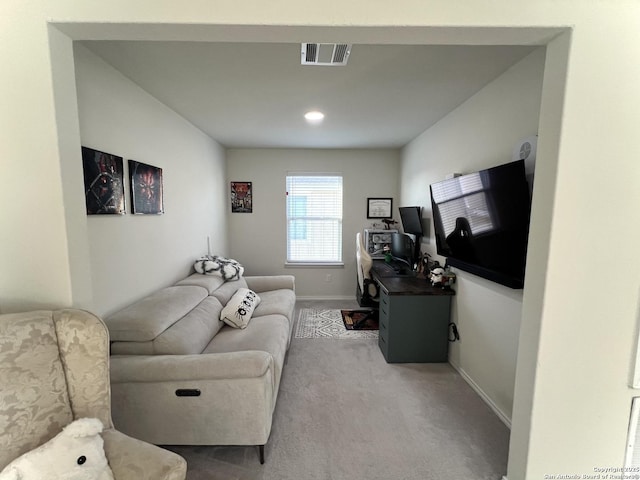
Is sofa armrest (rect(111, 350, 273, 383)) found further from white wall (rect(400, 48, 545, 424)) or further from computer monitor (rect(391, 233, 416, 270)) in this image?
computer monitor (rect(391, 233, 416, 270))

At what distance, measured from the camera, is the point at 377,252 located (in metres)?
4.14

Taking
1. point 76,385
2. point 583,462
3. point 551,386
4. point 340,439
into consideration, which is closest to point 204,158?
point 76,385

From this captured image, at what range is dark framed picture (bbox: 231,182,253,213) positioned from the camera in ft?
13.8

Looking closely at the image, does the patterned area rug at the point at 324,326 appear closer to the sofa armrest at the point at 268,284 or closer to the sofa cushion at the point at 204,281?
the sofa armrest at the point at 268,284

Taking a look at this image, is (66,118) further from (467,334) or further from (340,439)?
(467,334)

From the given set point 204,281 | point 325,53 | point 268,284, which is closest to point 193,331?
point 204,281

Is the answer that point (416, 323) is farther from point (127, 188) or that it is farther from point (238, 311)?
point (127, 188)

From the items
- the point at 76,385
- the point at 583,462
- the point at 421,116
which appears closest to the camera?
the point at 76,385

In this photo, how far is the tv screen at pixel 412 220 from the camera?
3.16 m

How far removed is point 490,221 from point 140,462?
2171mm

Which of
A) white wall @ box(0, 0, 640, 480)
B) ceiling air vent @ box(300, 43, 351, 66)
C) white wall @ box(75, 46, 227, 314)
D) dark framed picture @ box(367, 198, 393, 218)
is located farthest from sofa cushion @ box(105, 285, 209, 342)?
dark framed picture @ box(367, 198, 393, 218)

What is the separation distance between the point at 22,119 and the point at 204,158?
2285 mm

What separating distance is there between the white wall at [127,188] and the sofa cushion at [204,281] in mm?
106

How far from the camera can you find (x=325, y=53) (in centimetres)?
159
